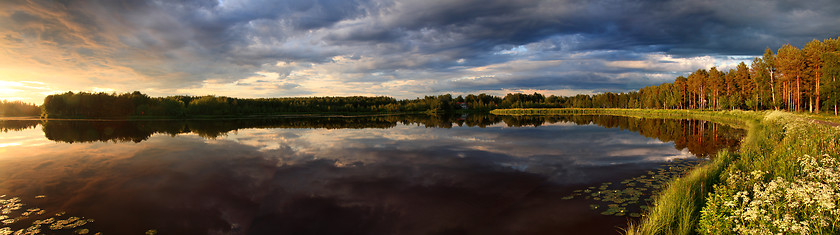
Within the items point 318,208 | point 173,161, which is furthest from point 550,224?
point 173,161

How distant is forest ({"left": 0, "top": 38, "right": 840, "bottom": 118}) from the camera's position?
5069cm

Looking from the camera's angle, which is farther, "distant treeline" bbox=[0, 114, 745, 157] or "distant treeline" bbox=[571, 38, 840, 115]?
"distant treeline" bbox=[571, 38, 840, 115]

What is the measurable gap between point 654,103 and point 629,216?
13184cm

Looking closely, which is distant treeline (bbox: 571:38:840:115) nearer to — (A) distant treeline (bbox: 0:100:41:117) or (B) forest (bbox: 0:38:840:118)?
(B) forest (bbox: 0:38:840:118)

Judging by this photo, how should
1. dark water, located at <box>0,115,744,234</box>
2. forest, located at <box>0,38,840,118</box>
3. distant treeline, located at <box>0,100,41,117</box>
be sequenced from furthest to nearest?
1. distant treeline, located at <box>0,100,41,117</box>
2. forest, located at <box>0,38,840,118</box>
3. dark water, located at <box>0,115,744,234</box>

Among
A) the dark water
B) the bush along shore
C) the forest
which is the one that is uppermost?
the forest

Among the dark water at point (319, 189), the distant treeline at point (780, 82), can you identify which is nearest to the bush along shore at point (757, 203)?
the dark water at point (319, 189)

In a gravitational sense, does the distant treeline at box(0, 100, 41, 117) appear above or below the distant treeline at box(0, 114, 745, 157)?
above

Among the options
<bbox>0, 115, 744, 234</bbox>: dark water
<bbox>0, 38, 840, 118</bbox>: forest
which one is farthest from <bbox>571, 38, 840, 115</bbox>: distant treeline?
<bbox>0, 115, 744, 234</bbox>: dark water

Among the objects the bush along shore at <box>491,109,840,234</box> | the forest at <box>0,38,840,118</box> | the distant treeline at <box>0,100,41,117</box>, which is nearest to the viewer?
the bush along shore at <box>491,109,840,234</box>

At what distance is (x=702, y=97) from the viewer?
87375 mm

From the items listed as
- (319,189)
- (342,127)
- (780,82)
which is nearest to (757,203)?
(319,189)

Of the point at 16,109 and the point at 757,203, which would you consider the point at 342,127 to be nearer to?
the point at 757,203

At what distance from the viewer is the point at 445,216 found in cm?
993
